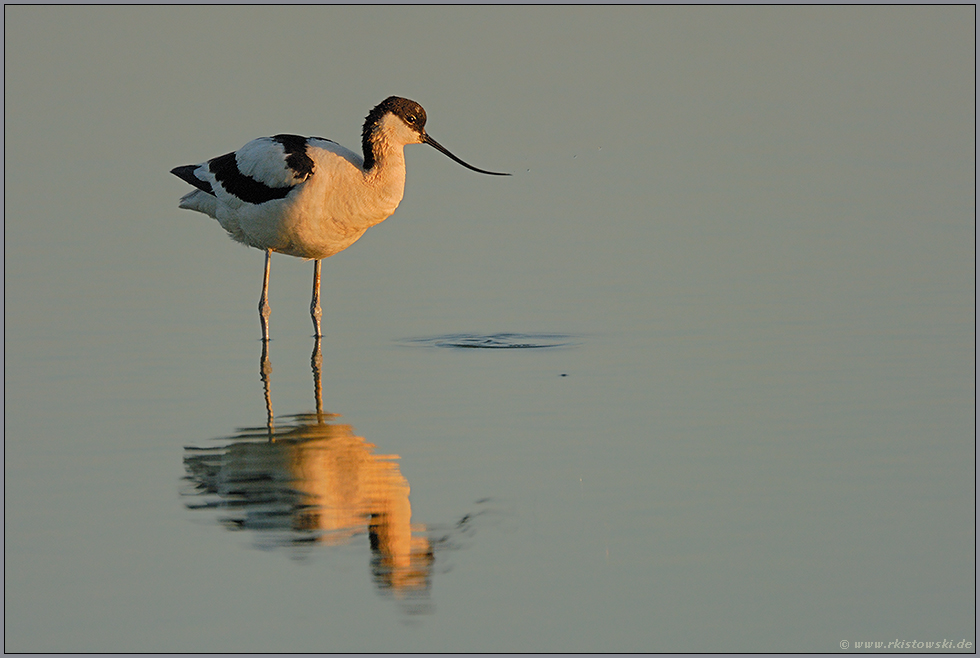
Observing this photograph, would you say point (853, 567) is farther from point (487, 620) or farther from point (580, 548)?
point (487, 620)

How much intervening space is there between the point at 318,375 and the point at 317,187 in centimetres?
177

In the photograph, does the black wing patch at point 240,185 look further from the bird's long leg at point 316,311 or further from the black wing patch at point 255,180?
the bird's long leg at point 316,311

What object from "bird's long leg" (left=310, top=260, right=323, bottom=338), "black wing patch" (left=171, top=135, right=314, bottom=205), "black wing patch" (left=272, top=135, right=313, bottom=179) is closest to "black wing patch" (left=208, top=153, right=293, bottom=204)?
"black wing patch" (left=171, top=135, right=314, bottom=205)

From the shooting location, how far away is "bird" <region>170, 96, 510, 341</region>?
1105cm

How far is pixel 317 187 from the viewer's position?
36.1 feet

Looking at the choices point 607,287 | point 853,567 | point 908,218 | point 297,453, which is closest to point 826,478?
point 853,567

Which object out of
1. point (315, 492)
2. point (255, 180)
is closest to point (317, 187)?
point (255, 180)

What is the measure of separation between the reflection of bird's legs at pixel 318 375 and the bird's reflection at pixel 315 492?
0.18 meters

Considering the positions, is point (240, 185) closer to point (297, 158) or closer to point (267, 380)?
point (297, 158)

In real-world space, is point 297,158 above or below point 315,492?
above

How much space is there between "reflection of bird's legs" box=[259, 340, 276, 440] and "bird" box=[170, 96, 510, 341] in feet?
1.51

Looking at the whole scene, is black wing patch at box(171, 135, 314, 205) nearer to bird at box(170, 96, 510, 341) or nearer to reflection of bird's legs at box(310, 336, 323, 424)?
bird at box(170, 96, 510, 341)

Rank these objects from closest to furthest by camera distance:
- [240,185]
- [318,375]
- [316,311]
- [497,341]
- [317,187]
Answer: [318,375], [497,341], [317,187], [316,311], [240,185]

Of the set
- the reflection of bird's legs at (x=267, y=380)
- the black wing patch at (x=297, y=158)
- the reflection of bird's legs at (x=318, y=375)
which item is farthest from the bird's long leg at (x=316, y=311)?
the black wing patch at (x=297, y=158)
